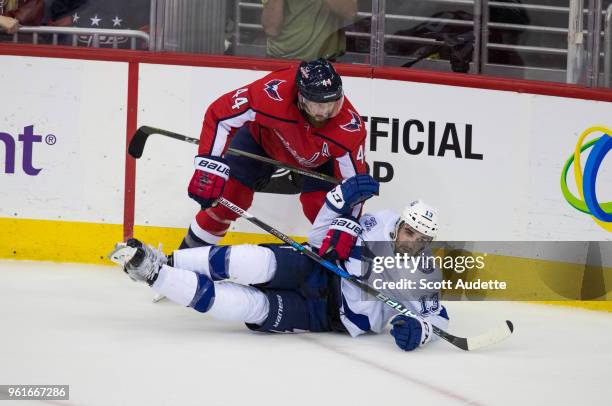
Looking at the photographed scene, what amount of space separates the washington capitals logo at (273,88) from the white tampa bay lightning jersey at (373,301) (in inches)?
21.3

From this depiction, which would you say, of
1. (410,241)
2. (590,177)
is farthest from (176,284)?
(590,177)

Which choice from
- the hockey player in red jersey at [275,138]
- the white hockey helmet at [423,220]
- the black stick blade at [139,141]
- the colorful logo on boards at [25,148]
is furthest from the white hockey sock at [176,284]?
the colorful logo on boards at [25,148]

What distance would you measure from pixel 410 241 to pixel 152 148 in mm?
1790

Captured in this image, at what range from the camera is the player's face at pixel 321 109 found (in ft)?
14.7

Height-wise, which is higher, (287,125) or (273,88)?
(273,88)

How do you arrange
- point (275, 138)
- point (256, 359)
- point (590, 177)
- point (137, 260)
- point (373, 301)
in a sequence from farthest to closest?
1. point (590, 177)
2. point (275, 138)
3. point (373, 301)
4. point (137, 260)
5. point (256, 359)

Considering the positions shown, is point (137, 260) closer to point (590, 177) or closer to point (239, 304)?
point (239, 304)

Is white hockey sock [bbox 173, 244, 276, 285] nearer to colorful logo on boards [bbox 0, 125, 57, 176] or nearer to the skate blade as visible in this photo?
the skate blade

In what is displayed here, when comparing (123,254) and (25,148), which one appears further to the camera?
(25,148)

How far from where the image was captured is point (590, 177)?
5309 millimetres

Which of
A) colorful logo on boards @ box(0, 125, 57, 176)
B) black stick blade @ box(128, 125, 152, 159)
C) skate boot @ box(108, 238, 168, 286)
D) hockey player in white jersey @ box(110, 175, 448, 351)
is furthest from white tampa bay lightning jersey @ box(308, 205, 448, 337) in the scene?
colorful logo on boards @ box(0, 125, 57, 176)

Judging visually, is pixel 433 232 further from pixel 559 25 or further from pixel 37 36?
pixel 37 36

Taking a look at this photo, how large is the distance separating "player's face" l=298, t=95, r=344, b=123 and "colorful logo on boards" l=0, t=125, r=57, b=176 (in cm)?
167

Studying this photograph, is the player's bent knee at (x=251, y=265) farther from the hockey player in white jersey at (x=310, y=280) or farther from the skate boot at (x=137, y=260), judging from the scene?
the skate boot at (x=137, y=260)
